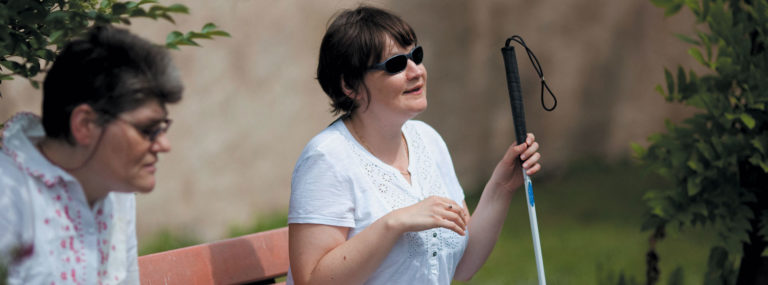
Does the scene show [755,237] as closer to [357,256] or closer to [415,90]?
[415,90]

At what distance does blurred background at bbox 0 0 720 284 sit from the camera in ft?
17.8

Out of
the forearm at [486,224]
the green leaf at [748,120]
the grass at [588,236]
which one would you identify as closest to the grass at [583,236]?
the grass at [588,236]

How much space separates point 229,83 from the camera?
5.66 metres

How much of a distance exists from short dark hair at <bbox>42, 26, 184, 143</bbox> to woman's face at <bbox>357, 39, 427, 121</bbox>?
84 centimetres

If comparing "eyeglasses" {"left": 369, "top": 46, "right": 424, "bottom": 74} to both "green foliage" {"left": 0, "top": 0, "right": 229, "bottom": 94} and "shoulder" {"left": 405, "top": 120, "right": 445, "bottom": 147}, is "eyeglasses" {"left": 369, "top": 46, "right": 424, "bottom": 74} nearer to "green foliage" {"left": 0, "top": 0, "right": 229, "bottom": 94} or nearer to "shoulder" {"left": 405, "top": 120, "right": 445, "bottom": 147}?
"shoulder" {"left": 405, "top": 120, "right": 445, "bottom": 147}

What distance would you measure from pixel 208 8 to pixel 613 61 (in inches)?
179

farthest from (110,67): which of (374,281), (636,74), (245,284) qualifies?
(636,74)

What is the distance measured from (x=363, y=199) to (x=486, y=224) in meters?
0.47

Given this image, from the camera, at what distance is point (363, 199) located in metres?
2.45

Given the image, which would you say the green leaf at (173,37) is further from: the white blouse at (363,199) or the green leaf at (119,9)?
the white blouse at (363,199)

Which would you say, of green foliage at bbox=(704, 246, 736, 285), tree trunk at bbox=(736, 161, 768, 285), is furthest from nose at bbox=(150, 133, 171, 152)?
green foliage at bbox=(704, 246, 736, 285)

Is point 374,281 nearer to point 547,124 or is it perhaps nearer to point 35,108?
point 35,108

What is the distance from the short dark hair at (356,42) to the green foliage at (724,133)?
5.44 feet

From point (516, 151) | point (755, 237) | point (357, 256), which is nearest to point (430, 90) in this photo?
point (755, 237)
